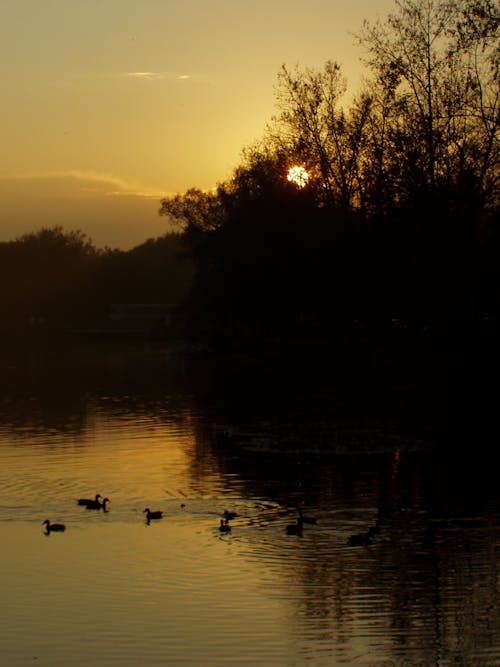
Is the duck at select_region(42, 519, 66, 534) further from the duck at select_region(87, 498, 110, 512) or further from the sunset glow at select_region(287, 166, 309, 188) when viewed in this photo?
the sunset glow at select_region(287, 166, 309, 188)

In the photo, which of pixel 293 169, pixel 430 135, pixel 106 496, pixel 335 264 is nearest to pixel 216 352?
pixel 293 169

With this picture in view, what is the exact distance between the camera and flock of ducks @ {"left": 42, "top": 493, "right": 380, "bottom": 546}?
69.1 ft

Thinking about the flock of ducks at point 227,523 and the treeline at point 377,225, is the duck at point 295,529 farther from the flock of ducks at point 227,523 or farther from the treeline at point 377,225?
the treeline at point 377,225

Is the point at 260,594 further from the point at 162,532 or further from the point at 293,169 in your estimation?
the point at 293,169

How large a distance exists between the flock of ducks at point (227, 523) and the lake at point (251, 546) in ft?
0.59

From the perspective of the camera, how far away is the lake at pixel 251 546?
51.4 ft

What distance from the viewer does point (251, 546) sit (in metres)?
21.2

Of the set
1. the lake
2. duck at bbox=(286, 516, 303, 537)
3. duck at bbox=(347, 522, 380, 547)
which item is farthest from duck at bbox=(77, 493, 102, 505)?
duck at bbox=(347, 522, 380, 547)

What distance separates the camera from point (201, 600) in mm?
17734

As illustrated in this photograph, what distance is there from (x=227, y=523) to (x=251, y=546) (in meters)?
2.00

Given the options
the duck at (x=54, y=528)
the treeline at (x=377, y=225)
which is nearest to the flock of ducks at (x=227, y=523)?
the duck at (x=54, y=528)

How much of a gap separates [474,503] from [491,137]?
2459cm

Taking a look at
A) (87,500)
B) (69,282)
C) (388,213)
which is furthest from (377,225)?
(69,282)

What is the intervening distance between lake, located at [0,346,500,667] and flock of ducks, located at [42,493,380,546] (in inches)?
7.1
